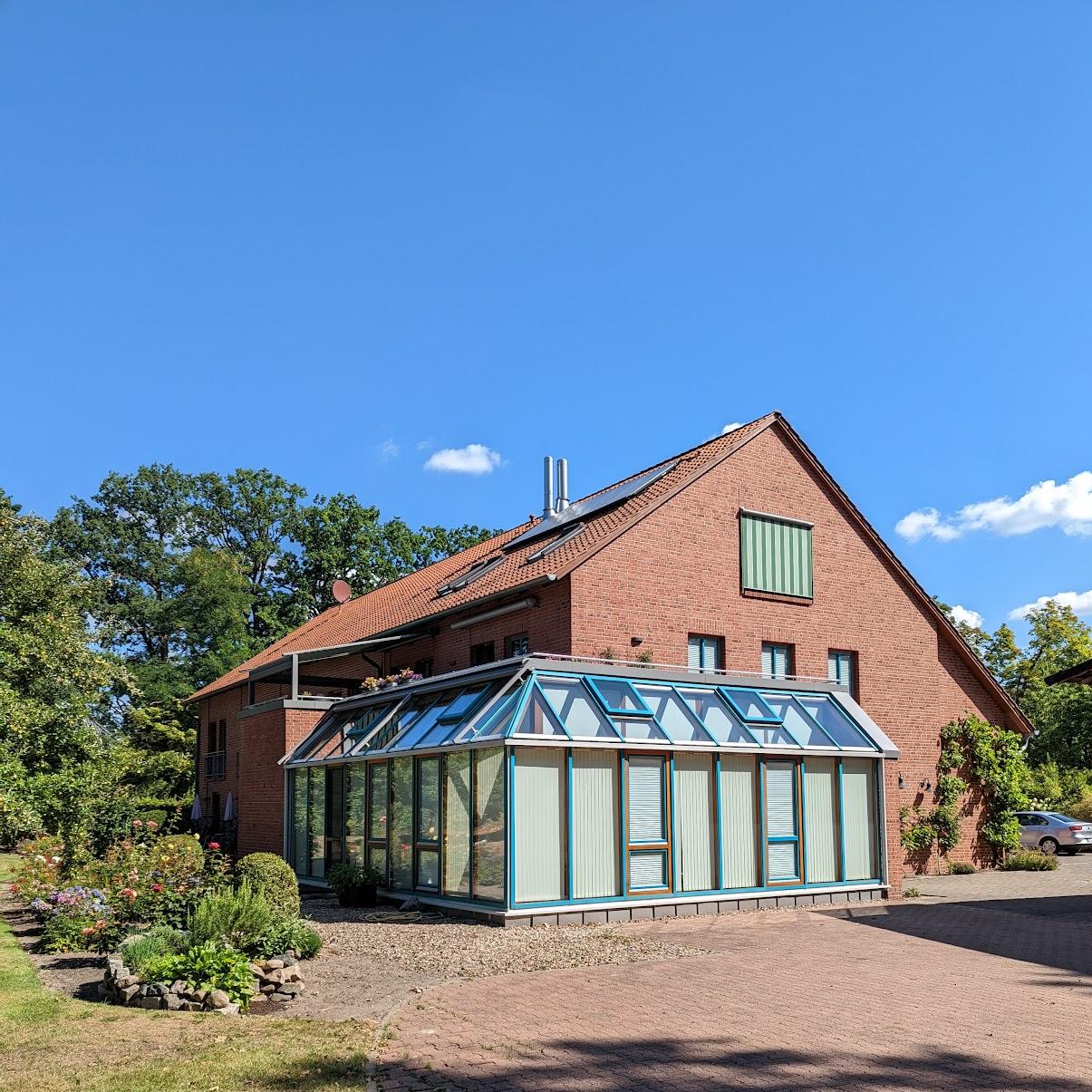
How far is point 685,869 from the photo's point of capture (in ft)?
55.4

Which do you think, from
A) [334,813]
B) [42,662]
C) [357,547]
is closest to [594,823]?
[334,813]

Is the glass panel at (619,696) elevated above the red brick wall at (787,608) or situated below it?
below

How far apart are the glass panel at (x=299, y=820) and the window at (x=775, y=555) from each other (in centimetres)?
980

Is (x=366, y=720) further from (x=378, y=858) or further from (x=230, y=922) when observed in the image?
(x=230, y=922)

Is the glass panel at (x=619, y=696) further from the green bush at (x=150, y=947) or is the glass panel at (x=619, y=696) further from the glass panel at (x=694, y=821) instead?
the green bush at (x=150, y=947)

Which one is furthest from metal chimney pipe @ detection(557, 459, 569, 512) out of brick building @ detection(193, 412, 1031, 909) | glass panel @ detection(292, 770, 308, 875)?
glass panel @ detection(292, 770, 308, 875)

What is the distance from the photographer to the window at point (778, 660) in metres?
23.4

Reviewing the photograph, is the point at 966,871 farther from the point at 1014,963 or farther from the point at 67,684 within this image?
the point at 67,684

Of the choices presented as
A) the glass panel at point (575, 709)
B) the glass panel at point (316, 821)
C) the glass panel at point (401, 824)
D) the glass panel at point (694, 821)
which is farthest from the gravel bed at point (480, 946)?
the glass panel at point (316, 821)

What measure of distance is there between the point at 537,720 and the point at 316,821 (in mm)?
7627

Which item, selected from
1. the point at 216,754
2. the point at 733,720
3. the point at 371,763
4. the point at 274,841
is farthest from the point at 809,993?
the point at 216,754

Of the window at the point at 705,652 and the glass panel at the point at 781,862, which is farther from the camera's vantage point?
the window at the point at 705,652

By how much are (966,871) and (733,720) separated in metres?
10.8

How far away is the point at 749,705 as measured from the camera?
61.7 feet
